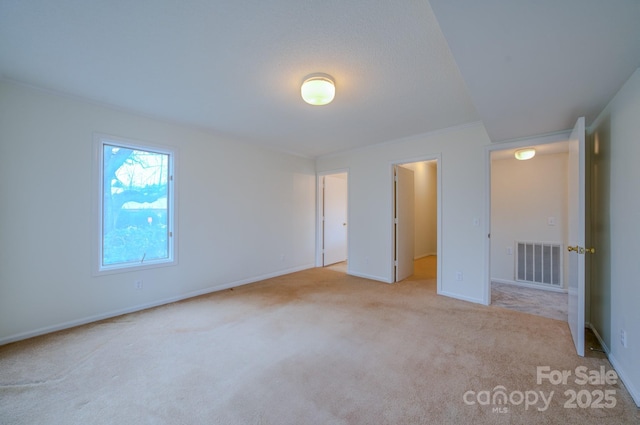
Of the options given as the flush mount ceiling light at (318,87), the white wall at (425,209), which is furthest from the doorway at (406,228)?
the flush mount ceiling light at (318,87)

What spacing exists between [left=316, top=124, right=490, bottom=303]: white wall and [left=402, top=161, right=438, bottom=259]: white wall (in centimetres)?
228

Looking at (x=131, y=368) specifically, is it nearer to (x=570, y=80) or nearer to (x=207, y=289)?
(x=207, y=289)

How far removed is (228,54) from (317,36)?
726mm

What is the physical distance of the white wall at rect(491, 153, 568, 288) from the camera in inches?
155

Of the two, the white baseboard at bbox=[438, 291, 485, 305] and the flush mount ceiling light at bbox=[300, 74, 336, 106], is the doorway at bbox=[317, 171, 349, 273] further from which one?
the flush mount ceiling light at bbox=[300, 74, 336, 106]

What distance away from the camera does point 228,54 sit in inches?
76.2

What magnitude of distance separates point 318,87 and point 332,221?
3.96m

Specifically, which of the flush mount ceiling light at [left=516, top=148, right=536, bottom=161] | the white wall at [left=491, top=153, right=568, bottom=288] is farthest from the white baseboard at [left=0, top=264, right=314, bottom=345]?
the flush mount ceiling light at [left=516, top=148, right=536, bottom=161]

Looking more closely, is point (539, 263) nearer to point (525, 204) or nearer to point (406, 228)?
point (525, 204)

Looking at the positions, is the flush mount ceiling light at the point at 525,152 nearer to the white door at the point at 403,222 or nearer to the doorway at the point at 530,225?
the doorway at the point at 530,225

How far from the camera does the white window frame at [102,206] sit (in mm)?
2809

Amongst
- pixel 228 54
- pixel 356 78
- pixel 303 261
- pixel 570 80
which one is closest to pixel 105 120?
pixel 228 54

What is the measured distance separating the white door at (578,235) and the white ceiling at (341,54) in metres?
0.38

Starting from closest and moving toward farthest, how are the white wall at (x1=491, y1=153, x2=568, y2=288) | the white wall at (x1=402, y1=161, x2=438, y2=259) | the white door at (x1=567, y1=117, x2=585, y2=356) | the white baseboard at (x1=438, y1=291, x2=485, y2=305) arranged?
the white door at (x1=567, y1=117, x2=585, y2=356) < the white baseboard at (x1=438, y1=291, x2=485, y2=305) < the white wall at (x1=491, y1=153, x2=568, y2=288) < the white wall at (x1=402, y1=161, x2=438, y2=259)
